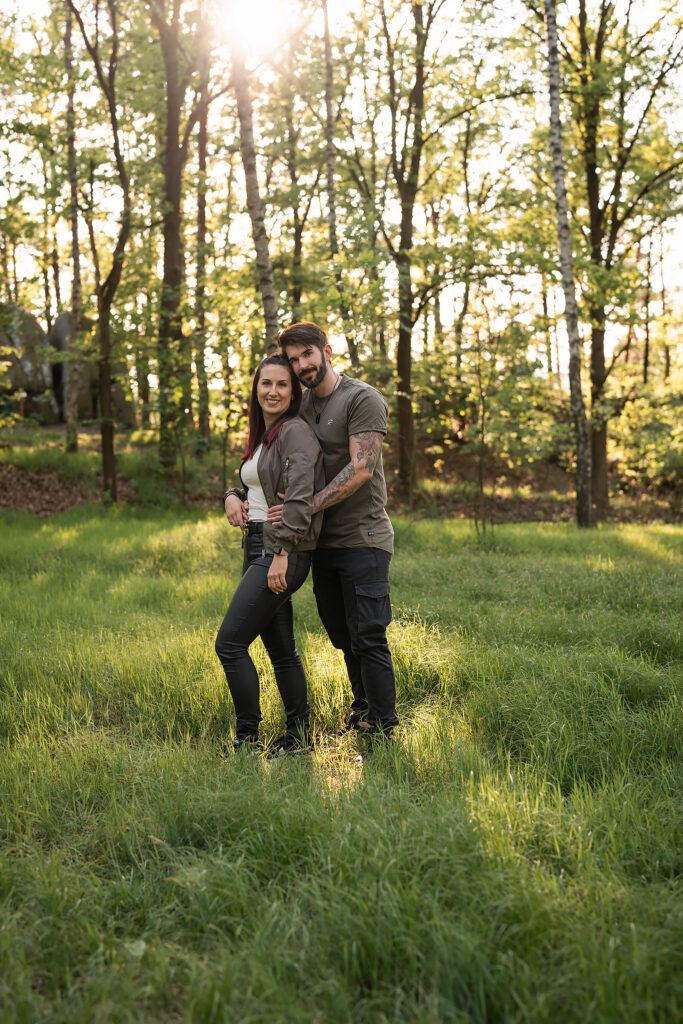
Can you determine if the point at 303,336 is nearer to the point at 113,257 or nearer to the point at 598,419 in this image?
the point at 113,257

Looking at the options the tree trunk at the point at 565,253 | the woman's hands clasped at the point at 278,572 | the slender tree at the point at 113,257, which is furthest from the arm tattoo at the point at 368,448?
the slender tree at the point at 113,257

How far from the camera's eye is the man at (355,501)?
4195 mm

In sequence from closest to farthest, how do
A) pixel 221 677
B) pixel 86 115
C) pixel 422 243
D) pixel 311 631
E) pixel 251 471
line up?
pixel 251 471 → pixel 221 677 → pixel 311 631 → pixel 86 115 → pixel 422 243

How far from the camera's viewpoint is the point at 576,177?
18.8 m

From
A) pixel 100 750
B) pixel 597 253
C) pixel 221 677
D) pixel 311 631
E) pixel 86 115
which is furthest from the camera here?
pixel 597 253

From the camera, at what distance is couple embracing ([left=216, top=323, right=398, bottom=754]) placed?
415 centimetres

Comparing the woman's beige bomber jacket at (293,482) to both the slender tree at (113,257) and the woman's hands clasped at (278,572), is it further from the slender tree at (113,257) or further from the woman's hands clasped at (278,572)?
the slender tree at (113,257)

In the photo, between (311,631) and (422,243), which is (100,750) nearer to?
(311,631)

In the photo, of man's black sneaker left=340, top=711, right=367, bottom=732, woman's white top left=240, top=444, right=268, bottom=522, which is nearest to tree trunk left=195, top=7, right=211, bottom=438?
woman's white top left=240, top=444, right=268, bottom=522

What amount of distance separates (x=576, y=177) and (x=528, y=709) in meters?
17.9

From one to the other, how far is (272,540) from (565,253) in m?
11.3

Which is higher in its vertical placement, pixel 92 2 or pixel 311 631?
pixel 92 2

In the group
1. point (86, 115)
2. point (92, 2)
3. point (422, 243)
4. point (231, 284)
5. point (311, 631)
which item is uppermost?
point (92, 2)

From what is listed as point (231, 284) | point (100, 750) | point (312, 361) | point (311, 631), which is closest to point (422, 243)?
point (231, 284)
